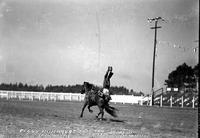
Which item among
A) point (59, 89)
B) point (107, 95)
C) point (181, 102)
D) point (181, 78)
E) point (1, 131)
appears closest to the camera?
point (1, 131)

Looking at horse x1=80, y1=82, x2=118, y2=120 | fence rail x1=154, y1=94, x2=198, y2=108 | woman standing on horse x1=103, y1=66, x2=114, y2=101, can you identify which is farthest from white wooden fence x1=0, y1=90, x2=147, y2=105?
woman standing on horse x1=103, y1=66, x2=114, y2=101

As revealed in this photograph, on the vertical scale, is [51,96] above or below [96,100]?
below

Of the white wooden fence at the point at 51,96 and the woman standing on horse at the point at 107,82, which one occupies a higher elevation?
the woman standing on horse at the point at 107,82

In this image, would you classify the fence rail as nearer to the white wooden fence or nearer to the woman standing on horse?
the white wooden fence

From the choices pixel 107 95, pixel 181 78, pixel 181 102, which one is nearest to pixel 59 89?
pixel 181 78

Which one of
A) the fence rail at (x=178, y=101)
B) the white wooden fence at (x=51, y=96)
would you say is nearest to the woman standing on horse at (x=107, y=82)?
the fence rail at (x=178, y=101)

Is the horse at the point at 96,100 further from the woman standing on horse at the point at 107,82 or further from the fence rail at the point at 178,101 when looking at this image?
the fence rail at the point at 178,101

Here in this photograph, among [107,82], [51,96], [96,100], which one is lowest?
[51,96]

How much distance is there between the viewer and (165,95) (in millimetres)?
48000

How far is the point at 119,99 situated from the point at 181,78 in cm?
4288

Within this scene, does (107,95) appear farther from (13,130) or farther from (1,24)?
(13,130)

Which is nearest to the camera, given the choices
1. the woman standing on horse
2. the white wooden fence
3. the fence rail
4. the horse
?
the woman standing on horse

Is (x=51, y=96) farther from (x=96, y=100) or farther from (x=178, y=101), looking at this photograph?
(x=96, y=100)

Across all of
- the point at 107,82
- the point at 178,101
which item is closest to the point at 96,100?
the point at 107,82
